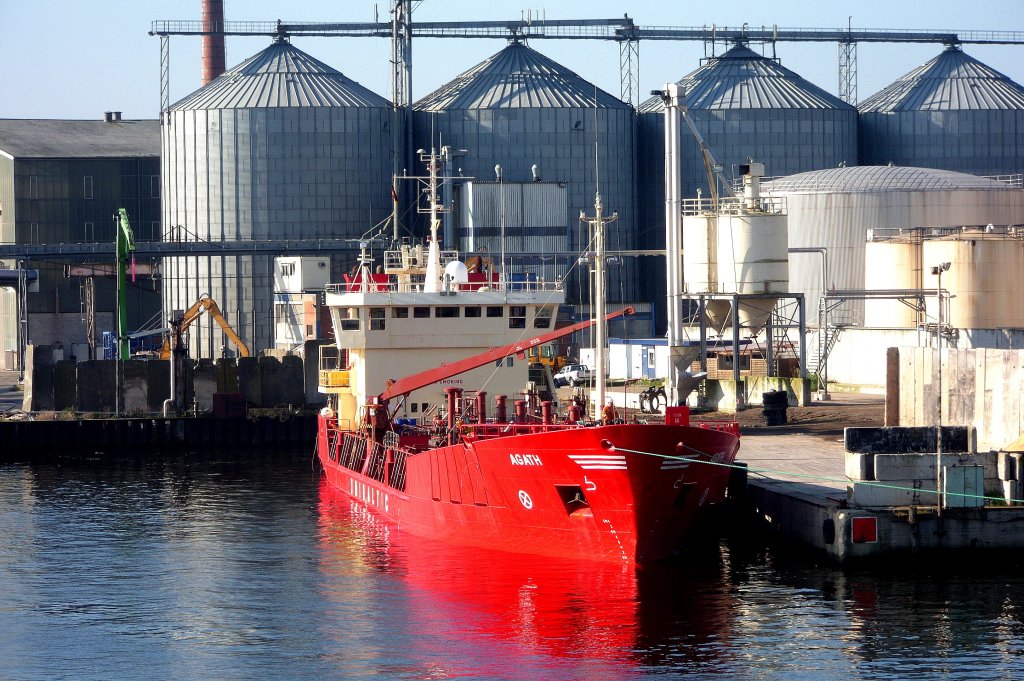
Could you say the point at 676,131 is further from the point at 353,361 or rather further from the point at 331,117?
the point at 331,117

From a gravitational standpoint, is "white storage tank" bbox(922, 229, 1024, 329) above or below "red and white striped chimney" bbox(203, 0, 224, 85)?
below

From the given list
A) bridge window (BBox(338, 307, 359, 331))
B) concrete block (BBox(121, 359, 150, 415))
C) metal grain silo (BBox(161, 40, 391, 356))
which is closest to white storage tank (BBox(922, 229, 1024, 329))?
bridge window (BBox(338, 307, 359, 331))

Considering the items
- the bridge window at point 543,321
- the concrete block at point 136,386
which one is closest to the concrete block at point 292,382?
the concrete block at point 136,386

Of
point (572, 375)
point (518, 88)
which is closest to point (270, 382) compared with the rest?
point (572, 375)

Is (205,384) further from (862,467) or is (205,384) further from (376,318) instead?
(862,467)

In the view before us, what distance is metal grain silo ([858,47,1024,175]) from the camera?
4195 inches

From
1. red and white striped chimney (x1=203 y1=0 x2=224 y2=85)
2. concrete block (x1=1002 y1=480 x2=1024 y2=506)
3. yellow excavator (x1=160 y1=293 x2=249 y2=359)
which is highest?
red and white striped chimney (x1=203 y1=0 x2=224 y2=85)

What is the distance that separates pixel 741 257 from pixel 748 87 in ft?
146

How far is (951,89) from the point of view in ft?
355

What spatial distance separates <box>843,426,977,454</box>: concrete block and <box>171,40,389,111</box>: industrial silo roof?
227ft

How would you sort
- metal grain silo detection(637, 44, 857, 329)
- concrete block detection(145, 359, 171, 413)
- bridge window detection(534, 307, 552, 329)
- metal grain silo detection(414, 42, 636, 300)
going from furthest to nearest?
metal grain silo detection(637, 44, 857, 329) → metal grain silo detection(414, 42, 636, 300) → concrete block detection(145, 359, 171, 413) → bridge window detection(534, 307, 552, 329)

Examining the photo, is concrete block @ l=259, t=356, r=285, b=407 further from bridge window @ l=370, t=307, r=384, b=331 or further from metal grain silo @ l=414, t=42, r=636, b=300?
metal grain silo @ l=414, t=42, r=636, b=300

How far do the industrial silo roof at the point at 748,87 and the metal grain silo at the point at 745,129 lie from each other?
7cm

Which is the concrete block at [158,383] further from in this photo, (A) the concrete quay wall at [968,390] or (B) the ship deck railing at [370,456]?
(A) the concrete quay wall at [968,390]
